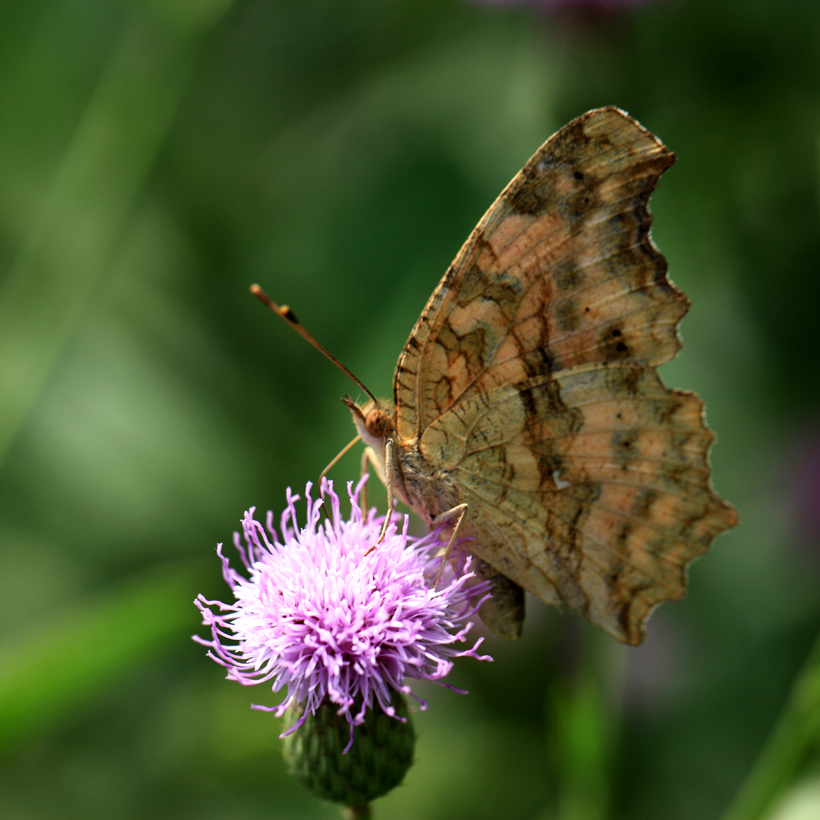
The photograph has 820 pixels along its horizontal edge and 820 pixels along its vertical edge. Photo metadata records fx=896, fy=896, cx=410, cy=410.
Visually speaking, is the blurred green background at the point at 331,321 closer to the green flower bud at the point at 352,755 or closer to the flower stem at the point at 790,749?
the flower stem at the point at 790,749

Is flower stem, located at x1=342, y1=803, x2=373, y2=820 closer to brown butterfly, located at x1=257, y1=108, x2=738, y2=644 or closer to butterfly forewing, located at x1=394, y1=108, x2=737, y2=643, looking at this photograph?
brown butterfly, located at x1=257, y1=108, x2=738, y2=644

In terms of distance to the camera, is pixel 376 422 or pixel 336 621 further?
pixel 376 422

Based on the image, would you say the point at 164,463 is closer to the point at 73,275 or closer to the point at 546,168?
the point at 73,275

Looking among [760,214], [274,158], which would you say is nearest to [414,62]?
[274,158]

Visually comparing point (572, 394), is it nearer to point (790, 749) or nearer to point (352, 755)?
point (352, 755)

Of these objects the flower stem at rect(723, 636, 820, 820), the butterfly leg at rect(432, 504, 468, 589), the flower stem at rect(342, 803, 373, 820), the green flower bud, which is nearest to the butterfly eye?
the butterfly leg at rect(432, 504, 468, 589)

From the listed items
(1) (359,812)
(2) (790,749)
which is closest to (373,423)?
(1) (359,812)
